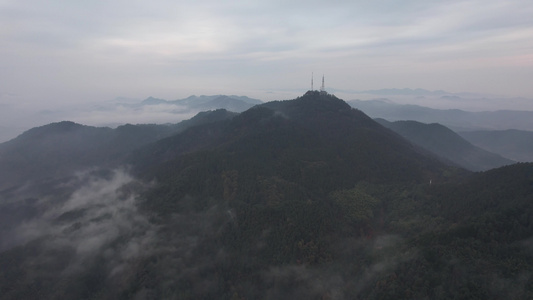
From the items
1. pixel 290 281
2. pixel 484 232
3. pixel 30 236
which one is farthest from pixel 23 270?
pixel 484 232

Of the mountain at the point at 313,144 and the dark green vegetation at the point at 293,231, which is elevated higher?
the mountain at the point at 313,144

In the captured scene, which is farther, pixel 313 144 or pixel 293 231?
pixel 313 144

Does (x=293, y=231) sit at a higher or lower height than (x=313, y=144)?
lower

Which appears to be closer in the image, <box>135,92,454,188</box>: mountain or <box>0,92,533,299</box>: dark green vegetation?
<box>0,92,533,299</box>: dark green vegetation

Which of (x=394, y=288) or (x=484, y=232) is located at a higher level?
(x=484, y=232)

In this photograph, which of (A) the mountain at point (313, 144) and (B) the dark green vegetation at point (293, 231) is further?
(A) the mountain at point (313, 144)

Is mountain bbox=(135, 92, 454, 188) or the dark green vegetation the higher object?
mountain bbox=(135, 92, 454, 188)

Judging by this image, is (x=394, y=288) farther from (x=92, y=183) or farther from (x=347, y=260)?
(x=92, y=183)

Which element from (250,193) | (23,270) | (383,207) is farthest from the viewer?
(250,193)
